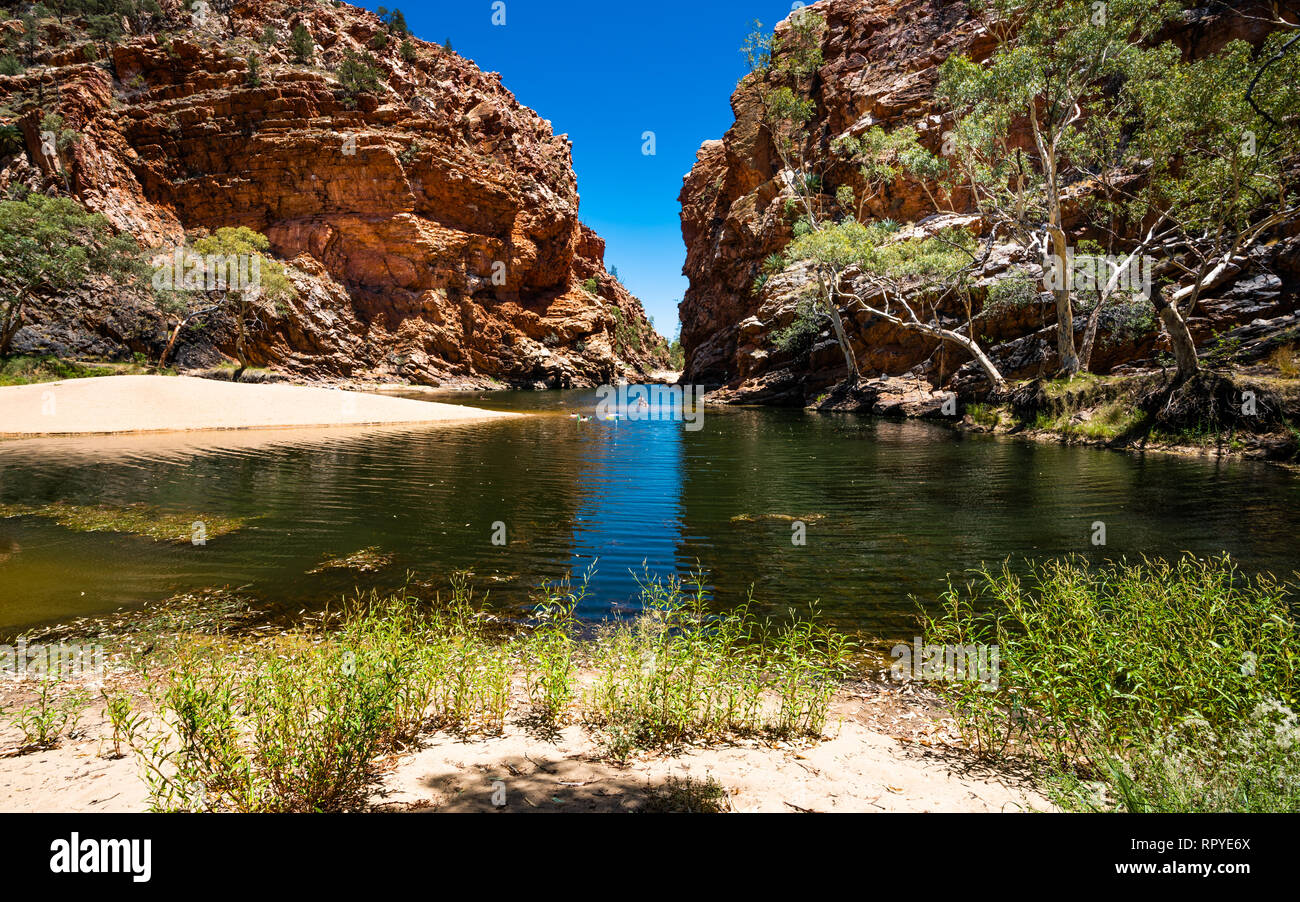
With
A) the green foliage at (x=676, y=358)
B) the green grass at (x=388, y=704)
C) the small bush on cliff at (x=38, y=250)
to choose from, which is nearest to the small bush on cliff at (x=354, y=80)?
the small bush on cliff at (x=38, y=250)

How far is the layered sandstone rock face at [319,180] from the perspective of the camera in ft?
190

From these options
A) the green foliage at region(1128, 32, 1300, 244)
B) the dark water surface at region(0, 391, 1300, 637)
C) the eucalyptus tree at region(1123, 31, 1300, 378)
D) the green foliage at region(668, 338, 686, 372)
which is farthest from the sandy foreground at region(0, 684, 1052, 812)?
the green foliage at region(668, 338, 686, 372)

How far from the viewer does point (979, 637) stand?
7.07 meters

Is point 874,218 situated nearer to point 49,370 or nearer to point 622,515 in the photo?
point 622,515

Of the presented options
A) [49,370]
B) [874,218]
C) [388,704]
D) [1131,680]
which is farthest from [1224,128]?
[49,370]

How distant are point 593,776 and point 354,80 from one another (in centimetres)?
8737

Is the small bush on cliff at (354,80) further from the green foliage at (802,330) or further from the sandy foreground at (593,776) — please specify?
the sandy foreground at (593,776)

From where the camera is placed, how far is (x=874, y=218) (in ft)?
158

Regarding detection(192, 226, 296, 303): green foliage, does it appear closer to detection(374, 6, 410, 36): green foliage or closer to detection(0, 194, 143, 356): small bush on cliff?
detection(0, 194, 143, 356): small bush on cliff

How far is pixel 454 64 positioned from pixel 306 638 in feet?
335

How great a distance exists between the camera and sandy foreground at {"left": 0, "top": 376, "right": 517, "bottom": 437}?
84.0ft

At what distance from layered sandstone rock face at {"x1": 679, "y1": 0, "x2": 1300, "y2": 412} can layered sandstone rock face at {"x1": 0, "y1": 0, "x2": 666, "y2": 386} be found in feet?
88.3

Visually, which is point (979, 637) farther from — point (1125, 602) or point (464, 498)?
point (464, 498)
